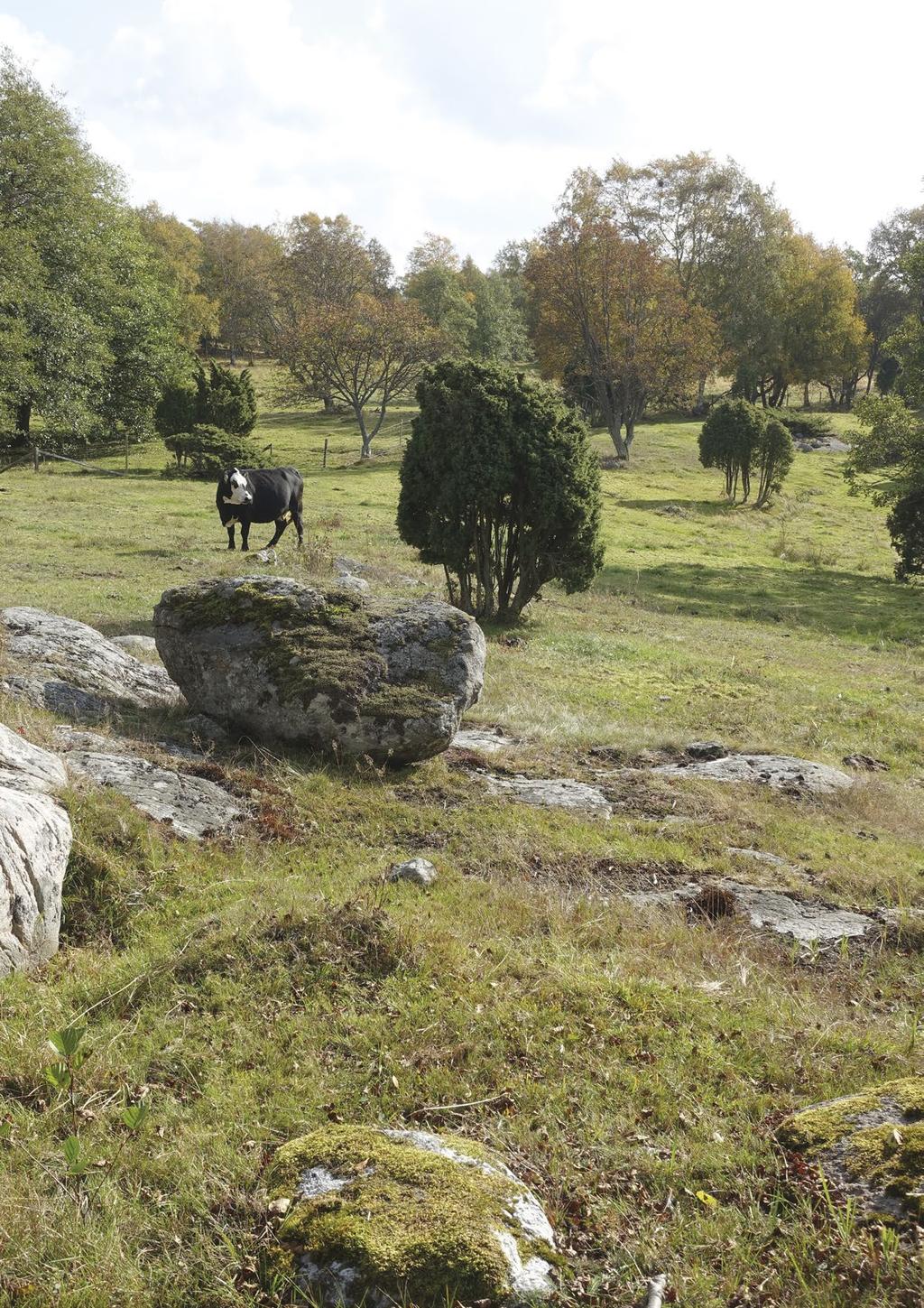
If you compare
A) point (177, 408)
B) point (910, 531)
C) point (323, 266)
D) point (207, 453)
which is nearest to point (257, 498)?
point (207, 453)

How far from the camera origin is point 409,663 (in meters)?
8.83

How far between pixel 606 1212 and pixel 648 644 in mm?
13939

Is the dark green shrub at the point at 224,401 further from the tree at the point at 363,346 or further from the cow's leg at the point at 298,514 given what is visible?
the cow's leg at the point at 298,514

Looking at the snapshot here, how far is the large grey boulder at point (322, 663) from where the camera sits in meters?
8.35

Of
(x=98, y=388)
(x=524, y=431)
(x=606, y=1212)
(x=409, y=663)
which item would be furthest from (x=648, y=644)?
(x=98, y=388)

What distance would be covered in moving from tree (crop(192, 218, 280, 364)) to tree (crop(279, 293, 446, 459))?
27.2 meters

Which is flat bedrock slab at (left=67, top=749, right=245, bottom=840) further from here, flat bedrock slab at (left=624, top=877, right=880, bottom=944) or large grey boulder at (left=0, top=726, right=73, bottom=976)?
flat bedrock slab at (left=624, top=877, right=880, bottom=944)

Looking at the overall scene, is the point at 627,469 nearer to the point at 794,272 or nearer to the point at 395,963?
the point at 794,272

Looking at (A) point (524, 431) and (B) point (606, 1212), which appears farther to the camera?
(A) point (524, 431)

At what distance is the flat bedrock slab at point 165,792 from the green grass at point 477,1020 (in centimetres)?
31

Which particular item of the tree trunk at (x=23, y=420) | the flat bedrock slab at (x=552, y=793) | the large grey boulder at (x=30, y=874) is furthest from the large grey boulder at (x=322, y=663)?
the tree trunk at (x=23, y=420)

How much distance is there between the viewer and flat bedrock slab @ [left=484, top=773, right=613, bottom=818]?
826 cm

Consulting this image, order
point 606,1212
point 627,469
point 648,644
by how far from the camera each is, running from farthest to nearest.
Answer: point 627,469
point 648,644
point 606,1212

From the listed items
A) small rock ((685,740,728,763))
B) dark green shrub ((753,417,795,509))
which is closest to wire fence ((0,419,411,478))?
dark green shrub ((753,417,795,509))
